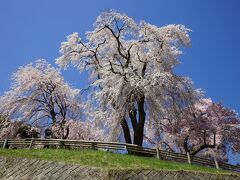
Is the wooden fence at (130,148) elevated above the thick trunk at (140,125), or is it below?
below

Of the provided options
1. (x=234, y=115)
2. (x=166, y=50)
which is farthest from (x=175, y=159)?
(x=234, y=115)

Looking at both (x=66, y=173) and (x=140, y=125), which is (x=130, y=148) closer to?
(x=140, y=125)

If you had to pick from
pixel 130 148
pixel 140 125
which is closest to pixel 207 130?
pixel 140 125

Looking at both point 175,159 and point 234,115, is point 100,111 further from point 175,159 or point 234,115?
point 234,115

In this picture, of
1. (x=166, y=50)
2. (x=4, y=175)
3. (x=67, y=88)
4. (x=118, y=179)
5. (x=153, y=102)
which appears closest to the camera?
(x=118, y=179)

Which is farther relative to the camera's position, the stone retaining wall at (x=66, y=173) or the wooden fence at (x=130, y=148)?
the wooden fence at (x=130, y=148)

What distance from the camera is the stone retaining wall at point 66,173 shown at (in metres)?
14.7

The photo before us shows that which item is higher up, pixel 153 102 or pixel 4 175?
pixel 153 102

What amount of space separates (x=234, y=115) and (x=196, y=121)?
181 inches

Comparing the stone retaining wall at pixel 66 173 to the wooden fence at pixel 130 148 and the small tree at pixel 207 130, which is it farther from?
the small tree at pixel 207 130

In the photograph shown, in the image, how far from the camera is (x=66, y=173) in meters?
15.2

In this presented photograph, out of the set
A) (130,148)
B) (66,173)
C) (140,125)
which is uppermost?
(140,125)

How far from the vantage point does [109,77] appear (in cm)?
2786

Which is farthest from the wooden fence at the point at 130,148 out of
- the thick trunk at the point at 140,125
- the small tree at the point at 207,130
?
the small tree at the point at 207,130
